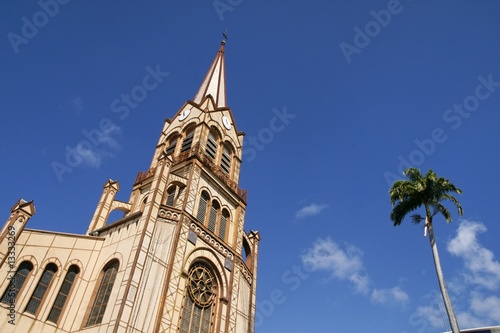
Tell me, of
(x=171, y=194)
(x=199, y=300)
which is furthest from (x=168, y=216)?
(x=199, y=300)

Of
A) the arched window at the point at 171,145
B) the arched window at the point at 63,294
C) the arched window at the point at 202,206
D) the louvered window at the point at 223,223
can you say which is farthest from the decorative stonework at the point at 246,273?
the arched window at the point at 171,145

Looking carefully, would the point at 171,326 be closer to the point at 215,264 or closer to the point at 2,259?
the point at 215,264

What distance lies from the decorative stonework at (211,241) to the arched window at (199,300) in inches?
66.8

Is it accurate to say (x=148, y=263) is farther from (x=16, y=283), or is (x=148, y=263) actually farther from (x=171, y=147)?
(x=171, y=147)

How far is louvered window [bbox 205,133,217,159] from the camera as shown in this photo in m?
35.1

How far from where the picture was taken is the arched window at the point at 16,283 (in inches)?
814

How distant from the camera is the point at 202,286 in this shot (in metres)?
26.1

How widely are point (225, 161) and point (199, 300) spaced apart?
578 inches

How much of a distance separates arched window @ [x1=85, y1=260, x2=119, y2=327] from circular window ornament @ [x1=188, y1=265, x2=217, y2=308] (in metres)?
4.66

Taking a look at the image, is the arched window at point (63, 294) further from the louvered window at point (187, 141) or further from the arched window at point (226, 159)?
the arched window at point (226, 159)

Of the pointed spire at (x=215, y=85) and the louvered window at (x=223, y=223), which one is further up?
the pointed spire at (x=215, y=85)

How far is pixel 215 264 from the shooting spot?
90.8 ft

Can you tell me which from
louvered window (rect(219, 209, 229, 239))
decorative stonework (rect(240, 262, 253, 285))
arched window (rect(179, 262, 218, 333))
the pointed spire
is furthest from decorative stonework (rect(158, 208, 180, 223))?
the pointed spire

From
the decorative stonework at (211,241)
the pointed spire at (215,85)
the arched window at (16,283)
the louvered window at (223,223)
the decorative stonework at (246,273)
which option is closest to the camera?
the arched window at (16,283)
